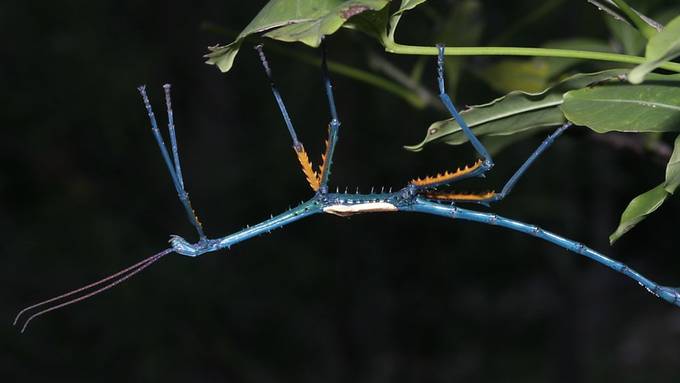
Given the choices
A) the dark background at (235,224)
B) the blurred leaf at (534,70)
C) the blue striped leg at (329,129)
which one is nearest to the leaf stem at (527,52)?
the blue striped leg at (329,129)

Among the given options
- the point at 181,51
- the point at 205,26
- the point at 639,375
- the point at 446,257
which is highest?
the point at 181,51

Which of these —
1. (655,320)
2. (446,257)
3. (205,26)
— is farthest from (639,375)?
(205,26)

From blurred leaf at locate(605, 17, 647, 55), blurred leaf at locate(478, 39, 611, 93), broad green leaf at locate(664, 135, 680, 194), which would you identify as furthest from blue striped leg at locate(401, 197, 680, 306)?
broad green leaf at locate(664, 135, 680, 194)

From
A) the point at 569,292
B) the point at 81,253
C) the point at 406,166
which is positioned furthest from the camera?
the point at 81,253

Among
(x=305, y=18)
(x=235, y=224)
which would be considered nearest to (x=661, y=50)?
(x=305, y=18)

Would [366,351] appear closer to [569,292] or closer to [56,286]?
[569,292]

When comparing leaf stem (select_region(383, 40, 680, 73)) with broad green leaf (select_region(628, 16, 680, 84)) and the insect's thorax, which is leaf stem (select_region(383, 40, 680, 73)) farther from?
the insect's thorax
